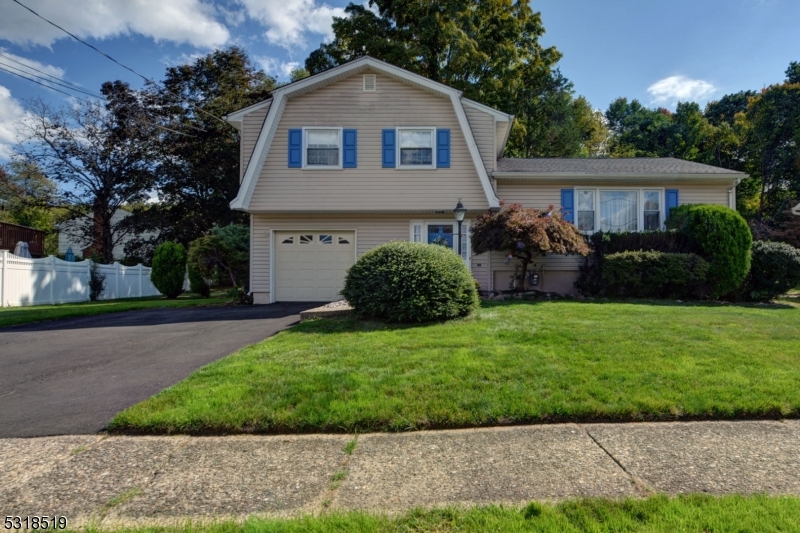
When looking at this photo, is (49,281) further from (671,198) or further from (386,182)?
(671,198)

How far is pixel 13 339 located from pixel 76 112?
22.1 metres

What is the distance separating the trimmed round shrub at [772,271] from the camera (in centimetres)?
1082

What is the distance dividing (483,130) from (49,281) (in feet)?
54.5

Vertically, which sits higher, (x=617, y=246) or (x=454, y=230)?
(x=454, y=230)

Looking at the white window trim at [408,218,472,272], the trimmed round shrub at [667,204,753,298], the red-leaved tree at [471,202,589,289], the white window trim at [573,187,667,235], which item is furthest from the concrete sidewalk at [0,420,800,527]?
the white window trim at [573,187,667,235]

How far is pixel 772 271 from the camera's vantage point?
11008mm

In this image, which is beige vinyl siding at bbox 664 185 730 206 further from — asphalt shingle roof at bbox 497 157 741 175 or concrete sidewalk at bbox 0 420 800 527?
concrete sidewalk at bbox 0 420 800 527

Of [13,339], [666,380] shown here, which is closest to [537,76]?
[666,380]

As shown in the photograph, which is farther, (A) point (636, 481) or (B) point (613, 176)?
(B) point (613, 176)

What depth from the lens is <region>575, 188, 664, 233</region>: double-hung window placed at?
13.1 m

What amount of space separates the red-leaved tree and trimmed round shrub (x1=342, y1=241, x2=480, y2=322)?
3305mm

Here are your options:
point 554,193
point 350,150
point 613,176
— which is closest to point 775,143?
point 613,176

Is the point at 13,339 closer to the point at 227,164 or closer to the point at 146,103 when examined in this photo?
the point at 227,164

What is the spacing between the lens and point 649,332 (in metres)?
6.31
